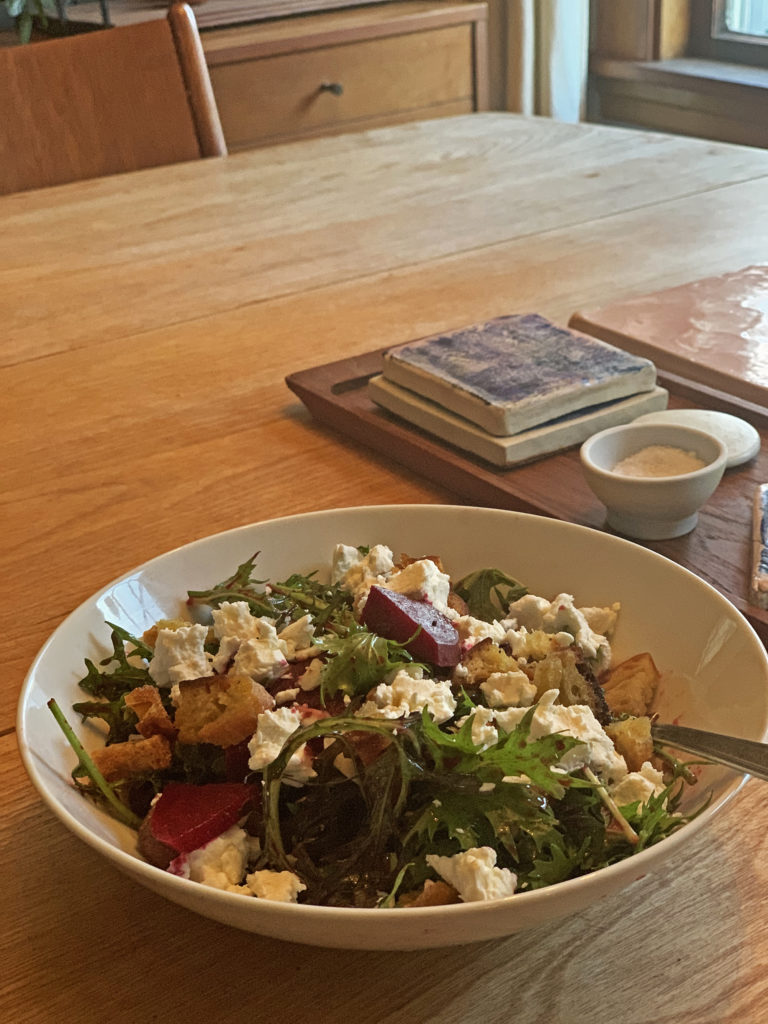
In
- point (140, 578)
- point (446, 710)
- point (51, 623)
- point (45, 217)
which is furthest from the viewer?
point (45, 217)

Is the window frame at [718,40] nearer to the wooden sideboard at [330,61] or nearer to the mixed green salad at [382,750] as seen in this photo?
the wooden sideboard at [330,61]

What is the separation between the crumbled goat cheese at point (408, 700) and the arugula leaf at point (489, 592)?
176 millimetres

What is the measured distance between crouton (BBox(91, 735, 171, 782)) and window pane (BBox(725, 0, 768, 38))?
362cm

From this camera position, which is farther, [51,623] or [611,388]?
[611,388]

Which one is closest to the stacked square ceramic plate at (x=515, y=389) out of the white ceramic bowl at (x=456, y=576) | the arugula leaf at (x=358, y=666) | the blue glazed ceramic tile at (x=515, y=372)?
the blue glazed ceramic tile at (x=515, y=372)

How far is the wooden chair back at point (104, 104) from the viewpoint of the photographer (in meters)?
2.08

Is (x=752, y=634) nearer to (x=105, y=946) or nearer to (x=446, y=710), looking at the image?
(x=446, y=710)

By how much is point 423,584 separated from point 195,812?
21cm

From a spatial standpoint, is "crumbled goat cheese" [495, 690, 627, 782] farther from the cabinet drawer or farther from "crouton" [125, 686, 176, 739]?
the cabinet drawer

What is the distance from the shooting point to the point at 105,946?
584mm

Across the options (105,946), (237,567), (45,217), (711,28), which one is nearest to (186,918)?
(105,946)

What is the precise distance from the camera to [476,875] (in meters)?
0.49

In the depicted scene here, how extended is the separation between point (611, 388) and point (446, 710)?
536mm

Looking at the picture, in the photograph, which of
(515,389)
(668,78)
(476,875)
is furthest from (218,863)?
(668,78)
